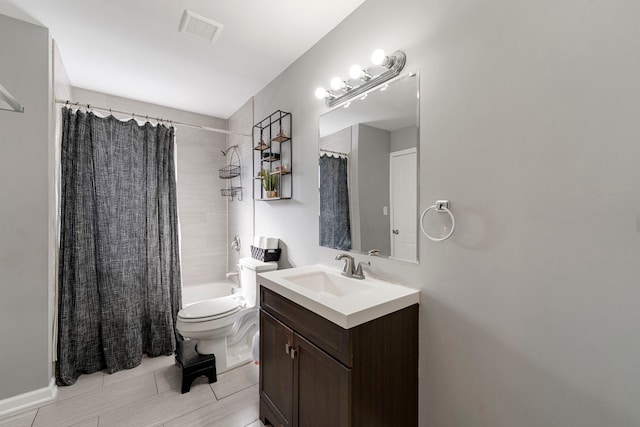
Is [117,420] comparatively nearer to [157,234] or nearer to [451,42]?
[157,234]

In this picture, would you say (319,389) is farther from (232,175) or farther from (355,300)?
(232,175)

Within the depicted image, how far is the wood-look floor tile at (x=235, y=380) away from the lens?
1.96 m

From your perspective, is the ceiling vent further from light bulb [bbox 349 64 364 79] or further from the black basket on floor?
the black basket on floor

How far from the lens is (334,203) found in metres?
1.90

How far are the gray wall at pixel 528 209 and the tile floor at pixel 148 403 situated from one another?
4.14 ft

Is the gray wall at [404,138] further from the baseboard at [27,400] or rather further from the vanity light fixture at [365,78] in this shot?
the baseboard at [27,400]

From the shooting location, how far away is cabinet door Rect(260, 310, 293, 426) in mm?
1428

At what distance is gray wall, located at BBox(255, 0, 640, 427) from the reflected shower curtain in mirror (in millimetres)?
504

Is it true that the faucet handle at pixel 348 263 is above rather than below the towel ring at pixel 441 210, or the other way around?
below

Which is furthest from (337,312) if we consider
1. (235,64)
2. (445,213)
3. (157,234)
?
(235,64)

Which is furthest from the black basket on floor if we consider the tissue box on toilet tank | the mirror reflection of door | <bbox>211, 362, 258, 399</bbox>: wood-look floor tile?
the mirror reflection of door

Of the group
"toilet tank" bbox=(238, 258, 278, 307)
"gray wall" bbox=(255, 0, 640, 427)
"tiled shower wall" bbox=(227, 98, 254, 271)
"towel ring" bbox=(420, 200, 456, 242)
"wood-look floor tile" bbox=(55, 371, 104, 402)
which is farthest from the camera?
"tiled shower wall" bbox=(227, 98, 254, 271)

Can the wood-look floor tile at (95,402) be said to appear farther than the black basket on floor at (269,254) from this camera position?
No

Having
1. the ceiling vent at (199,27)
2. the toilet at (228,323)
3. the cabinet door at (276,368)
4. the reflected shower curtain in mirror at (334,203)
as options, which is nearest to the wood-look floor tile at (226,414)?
the cabinet door at (276,368)
